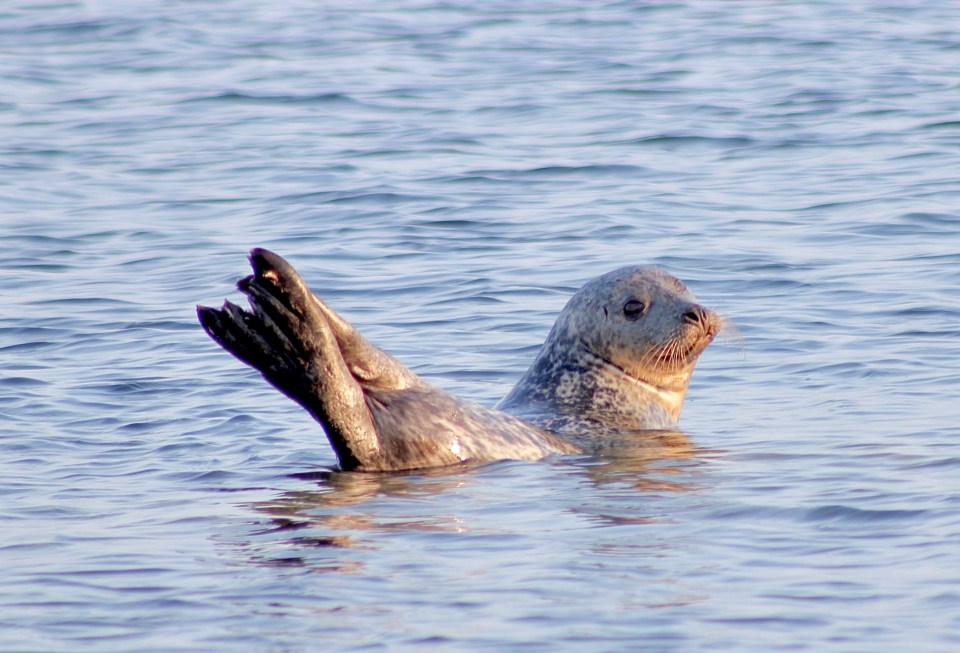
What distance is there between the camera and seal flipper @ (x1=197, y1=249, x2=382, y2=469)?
5906mm

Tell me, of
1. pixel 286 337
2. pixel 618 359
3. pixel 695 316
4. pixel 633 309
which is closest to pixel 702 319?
pixel 695 316

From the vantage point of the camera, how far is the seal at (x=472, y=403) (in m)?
5.96

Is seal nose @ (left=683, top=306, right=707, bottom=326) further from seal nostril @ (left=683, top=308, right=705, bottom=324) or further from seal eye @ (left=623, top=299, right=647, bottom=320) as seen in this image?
seal eye @ (left=623, top=299, right=647, bottom=320)

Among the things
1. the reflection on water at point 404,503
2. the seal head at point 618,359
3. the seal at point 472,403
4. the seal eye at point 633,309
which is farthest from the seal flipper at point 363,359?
the seal eye at point 633,309

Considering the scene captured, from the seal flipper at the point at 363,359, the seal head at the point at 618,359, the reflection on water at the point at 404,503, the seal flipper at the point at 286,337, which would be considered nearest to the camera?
the reflection on water at the point at 404,503

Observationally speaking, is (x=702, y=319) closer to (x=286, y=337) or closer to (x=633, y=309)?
(x=633, y=309)

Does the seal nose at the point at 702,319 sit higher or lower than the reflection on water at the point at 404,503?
higher

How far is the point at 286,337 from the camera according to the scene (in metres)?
5.97

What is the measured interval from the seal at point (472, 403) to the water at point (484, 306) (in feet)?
0.63

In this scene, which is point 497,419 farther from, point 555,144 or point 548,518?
point 555,144

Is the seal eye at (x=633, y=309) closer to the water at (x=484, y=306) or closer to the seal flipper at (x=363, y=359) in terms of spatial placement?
the water at (x=484, y=306)

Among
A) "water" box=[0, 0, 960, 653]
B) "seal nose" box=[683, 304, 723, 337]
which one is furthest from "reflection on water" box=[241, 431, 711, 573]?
"seal nose" box=[683, 304, 723, 337]

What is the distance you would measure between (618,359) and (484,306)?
8.45 feet

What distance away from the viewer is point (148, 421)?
8.20 meters
